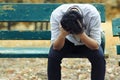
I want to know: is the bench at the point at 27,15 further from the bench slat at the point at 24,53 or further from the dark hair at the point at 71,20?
the dark hair at the point at 71,20

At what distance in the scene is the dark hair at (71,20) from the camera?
4477 mm

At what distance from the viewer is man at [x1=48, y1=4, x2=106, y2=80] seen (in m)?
4.50

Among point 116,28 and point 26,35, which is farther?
point 26,35

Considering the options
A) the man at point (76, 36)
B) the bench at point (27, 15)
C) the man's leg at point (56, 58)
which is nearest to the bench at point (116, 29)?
the bench at point (27, 15)

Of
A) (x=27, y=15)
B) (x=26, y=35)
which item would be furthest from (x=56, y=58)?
(x=27, y=15)

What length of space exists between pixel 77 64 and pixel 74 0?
103 inches

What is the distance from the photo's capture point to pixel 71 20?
448cm

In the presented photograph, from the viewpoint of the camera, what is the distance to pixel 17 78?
637 centimetres

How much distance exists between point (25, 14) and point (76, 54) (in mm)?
1245

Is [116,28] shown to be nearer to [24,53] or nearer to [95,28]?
[95,28]

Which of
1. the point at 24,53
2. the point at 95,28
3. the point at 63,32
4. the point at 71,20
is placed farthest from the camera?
the point at 24,53

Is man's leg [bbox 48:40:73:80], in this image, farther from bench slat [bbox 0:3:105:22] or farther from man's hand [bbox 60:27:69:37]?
bench slat [bbox 0:3:105:22]

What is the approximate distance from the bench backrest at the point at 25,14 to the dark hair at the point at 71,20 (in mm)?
1342

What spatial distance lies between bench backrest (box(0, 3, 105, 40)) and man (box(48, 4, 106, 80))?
1040 millimetres
